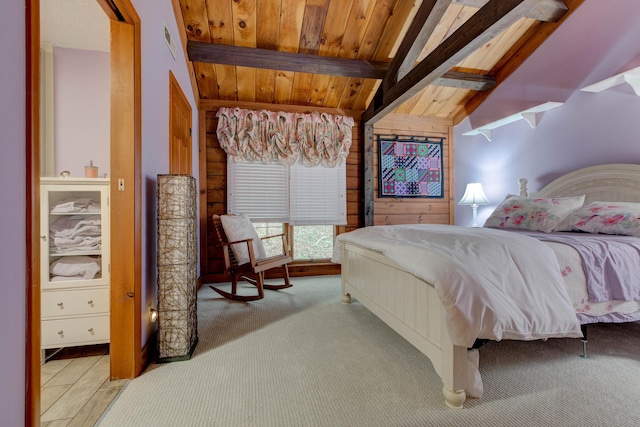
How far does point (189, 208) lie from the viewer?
1857mm

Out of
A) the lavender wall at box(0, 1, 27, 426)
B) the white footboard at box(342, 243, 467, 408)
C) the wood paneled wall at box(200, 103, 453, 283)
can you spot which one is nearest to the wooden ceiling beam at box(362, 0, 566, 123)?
the wood paneled wall at box(200, 103, 453, 283)

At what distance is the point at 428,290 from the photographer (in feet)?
5.03

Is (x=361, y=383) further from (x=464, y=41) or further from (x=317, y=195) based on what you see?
(x=317, y=195)

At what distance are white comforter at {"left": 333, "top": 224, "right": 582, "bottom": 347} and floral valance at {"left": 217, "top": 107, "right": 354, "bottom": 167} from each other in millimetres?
2495

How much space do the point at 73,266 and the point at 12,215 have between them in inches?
48.9

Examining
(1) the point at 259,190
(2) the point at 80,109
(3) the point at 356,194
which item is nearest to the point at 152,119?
(2) the point at 80,109

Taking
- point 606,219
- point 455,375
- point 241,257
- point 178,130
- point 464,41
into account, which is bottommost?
point 455,375

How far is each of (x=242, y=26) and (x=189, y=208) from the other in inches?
83.2

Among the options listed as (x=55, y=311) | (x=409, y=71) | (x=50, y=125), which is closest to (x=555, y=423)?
(x=55, y=311)

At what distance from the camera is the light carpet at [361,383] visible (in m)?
1.29

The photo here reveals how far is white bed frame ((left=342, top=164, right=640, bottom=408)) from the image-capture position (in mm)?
1365

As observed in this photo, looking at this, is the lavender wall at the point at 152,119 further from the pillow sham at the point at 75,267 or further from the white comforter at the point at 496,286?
the white comforter at the point at 496,286

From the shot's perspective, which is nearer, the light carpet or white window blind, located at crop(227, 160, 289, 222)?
the light carpet

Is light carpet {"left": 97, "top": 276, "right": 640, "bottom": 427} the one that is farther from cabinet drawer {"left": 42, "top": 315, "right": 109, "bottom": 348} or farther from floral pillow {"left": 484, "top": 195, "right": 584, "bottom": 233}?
floral pillow {"left": 484, "top": 195, "right": 584, "bottom": 233}
